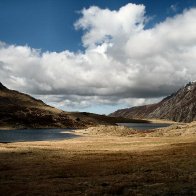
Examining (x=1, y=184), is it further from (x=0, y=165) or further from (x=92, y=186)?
(x=0, y=165)

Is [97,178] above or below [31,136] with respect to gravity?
below

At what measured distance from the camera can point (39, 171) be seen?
1244 inches

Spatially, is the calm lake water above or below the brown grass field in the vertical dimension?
above

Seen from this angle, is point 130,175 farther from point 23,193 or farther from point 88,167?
point 23,193

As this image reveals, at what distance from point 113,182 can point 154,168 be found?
24.1 ft

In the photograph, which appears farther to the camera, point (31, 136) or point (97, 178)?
point (31, 136)

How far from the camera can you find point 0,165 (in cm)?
3584

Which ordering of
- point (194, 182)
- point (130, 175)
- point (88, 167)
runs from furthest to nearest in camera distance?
point (88, 167) → point (130, 175) → point (194, 182)

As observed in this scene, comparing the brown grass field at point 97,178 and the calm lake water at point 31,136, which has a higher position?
the calm lake water at point 31,136

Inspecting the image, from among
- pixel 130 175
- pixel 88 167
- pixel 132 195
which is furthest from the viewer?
pixel 88 167

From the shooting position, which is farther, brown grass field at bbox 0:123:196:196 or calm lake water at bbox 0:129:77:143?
calm lake water at bbox 0:129:77:143

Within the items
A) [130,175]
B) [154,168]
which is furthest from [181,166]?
[130,175]

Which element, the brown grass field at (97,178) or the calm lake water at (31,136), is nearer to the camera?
the brown grass field at (97,178)

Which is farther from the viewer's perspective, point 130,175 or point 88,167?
point 88,167
